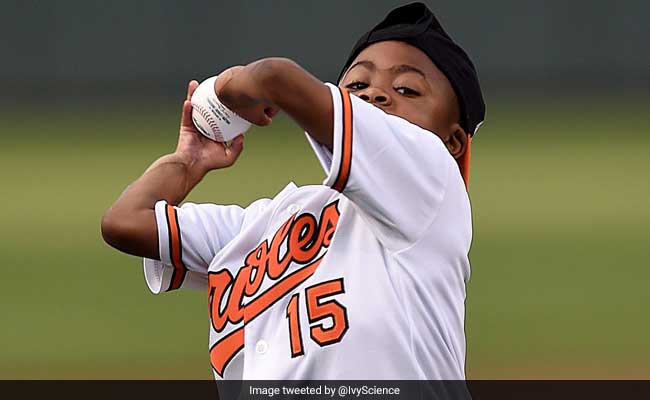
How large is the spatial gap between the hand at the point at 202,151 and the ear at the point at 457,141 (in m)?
0.38

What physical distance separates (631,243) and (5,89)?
5.22 metres

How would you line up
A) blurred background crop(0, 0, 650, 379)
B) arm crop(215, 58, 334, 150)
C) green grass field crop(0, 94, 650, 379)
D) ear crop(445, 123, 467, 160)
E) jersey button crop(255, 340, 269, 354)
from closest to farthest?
arm crop(215, 58, 334, 150)
jersey button crop(255, 340, 269, 354)
ear crop(445, 123, 467, 160)
green grass field crop(0, 94, 650, 379)
blurred background crop(0, 0, 650, 379)

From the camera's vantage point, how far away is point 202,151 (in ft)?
6.93

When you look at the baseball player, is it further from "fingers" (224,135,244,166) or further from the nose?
"fingers" (224,135,244,166)

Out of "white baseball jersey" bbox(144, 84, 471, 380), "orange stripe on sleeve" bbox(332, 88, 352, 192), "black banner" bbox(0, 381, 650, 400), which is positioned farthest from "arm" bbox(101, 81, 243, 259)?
"black banner" bbox(0, 381, 650, 400)

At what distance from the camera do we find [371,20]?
269 inches

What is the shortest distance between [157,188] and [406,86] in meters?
0.47

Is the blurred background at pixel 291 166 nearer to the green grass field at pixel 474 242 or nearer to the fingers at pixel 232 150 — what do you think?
the green grass field at pixel 474 242

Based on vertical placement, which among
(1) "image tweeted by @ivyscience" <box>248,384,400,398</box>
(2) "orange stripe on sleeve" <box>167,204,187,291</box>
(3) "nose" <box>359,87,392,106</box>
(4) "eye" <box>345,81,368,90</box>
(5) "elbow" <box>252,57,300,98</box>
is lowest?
(1) "image tweeted by @ivyscience" <box>248,384,400,398</box>

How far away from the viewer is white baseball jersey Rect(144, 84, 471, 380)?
64.6 inches

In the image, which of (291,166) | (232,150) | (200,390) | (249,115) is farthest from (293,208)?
(291,166)

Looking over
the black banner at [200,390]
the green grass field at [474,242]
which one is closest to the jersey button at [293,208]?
the black banner at [200,390]

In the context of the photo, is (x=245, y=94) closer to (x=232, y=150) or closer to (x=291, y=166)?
(x=232, y=150)

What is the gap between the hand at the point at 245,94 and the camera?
65.2 inches
